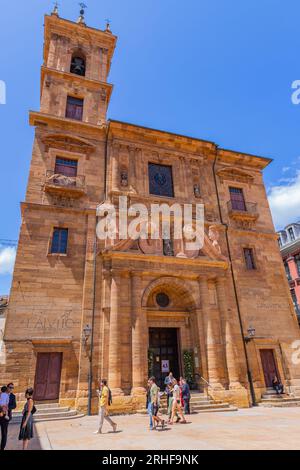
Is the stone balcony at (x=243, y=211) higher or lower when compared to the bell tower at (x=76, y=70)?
lower

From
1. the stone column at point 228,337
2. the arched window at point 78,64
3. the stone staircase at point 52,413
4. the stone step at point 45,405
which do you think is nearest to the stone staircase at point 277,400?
the stone column at point 228,337

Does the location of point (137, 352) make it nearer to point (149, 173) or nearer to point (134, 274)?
point (134, 274)

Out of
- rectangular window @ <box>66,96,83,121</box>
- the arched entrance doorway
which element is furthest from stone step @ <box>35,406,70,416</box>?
rectangular window @ <box>66,96,83,121</box>

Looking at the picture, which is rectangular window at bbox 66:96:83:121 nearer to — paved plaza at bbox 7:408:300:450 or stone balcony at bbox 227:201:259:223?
stone balcony at bbox 227:201:259:223

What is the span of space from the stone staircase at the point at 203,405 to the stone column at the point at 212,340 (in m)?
0.73

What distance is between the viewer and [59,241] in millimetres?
16094

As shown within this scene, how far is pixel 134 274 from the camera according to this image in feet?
51.8

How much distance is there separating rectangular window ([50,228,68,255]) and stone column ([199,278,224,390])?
7935 mm

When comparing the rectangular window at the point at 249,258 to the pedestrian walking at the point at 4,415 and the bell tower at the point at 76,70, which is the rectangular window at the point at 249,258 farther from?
the pedestrian walking at the point at 4,415

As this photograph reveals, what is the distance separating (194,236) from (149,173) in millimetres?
5385

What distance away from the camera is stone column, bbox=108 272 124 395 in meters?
13.5

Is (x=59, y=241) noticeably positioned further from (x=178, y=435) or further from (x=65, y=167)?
(x=178, y=435)

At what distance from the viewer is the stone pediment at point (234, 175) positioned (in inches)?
878

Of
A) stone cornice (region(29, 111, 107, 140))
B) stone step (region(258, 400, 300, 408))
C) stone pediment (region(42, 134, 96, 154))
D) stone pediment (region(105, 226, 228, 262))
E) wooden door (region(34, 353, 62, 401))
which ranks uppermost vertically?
stone cornice (region(29, 111, 107, 140))
